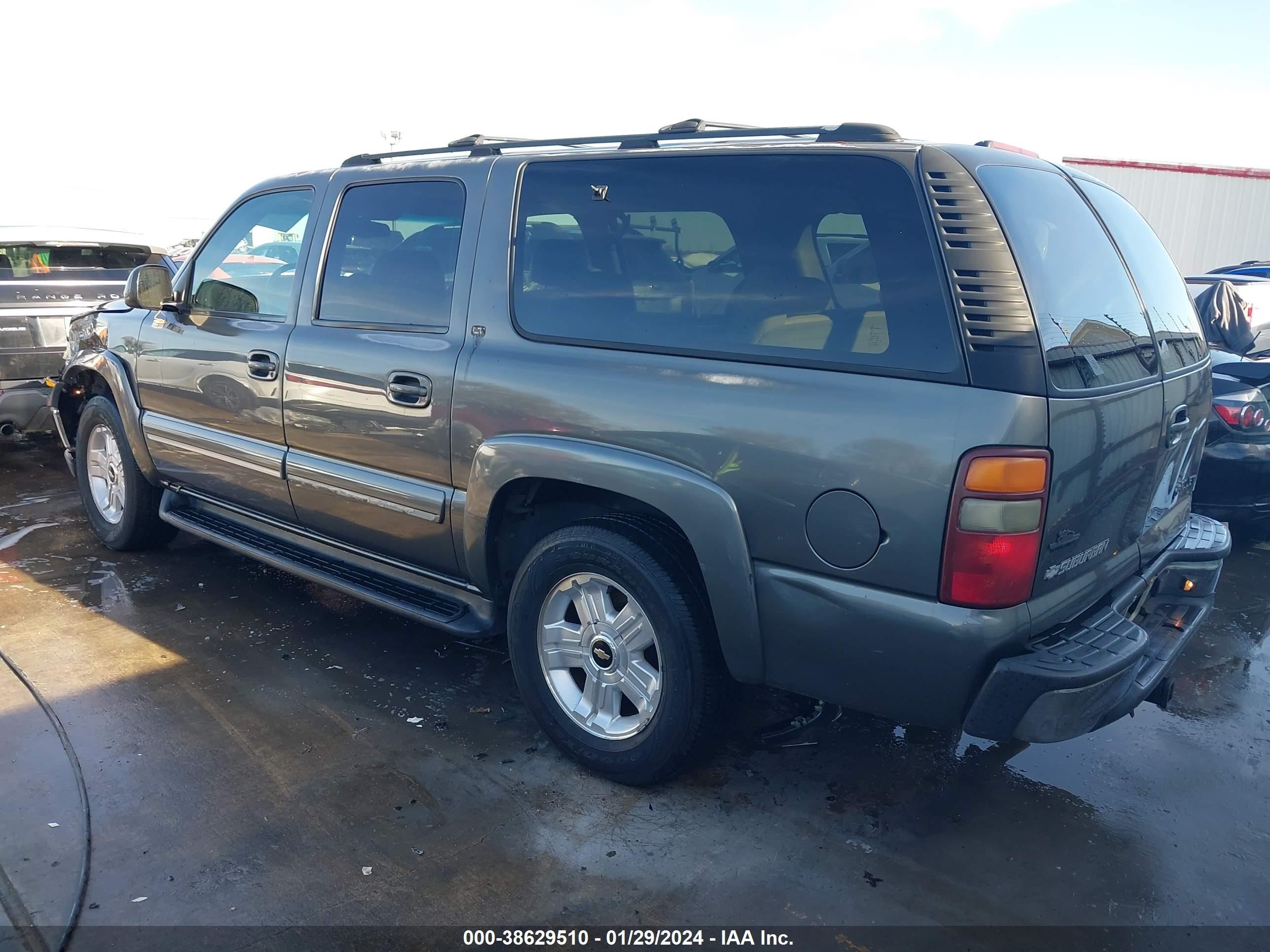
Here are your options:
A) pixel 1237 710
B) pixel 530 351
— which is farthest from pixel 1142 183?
pixel 530 351

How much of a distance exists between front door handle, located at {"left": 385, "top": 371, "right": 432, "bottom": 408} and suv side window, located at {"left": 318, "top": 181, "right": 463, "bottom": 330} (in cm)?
19

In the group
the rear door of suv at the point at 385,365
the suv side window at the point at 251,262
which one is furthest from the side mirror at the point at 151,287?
the rear door of suv at the point at 385,365

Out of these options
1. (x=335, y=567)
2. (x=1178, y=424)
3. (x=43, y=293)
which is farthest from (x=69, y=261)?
(x=1178, y=424)

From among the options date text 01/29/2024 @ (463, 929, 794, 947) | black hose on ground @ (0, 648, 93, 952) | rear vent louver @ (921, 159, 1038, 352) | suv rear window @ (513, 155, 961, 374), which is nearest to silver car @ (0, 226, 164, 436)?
black hose on ground @ (0, 648, 93, 952)

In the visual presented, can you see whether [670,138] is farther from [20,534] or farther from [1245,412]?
[20,534]

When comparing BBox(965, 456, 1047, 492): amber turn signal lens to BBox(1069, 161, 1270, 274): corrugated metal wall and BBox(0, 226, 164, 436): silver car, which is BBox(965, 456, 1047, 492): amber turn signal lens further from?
BBox(1069, 161, 1270, 274): corrugated metal wall

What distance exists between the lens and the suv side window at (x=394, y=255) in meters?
3.44

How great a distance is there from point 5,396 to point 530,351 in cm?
505

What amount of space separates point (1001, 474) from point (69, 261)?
7.42 meters

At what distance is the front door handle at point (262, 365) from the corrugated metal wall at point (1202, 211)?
20810 millimetres

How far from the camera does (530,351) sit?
3.13 meters

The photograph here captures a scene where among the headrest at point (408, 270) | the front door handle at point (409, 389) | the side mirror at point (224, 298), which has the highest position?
the headrest at point (408, 270)

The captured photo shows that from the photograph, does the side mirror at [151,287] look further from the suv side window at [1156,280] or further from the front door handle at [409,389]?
the suv side window at [1156,280]

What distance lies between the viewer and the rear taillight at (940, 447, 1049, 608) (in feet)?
7.47
